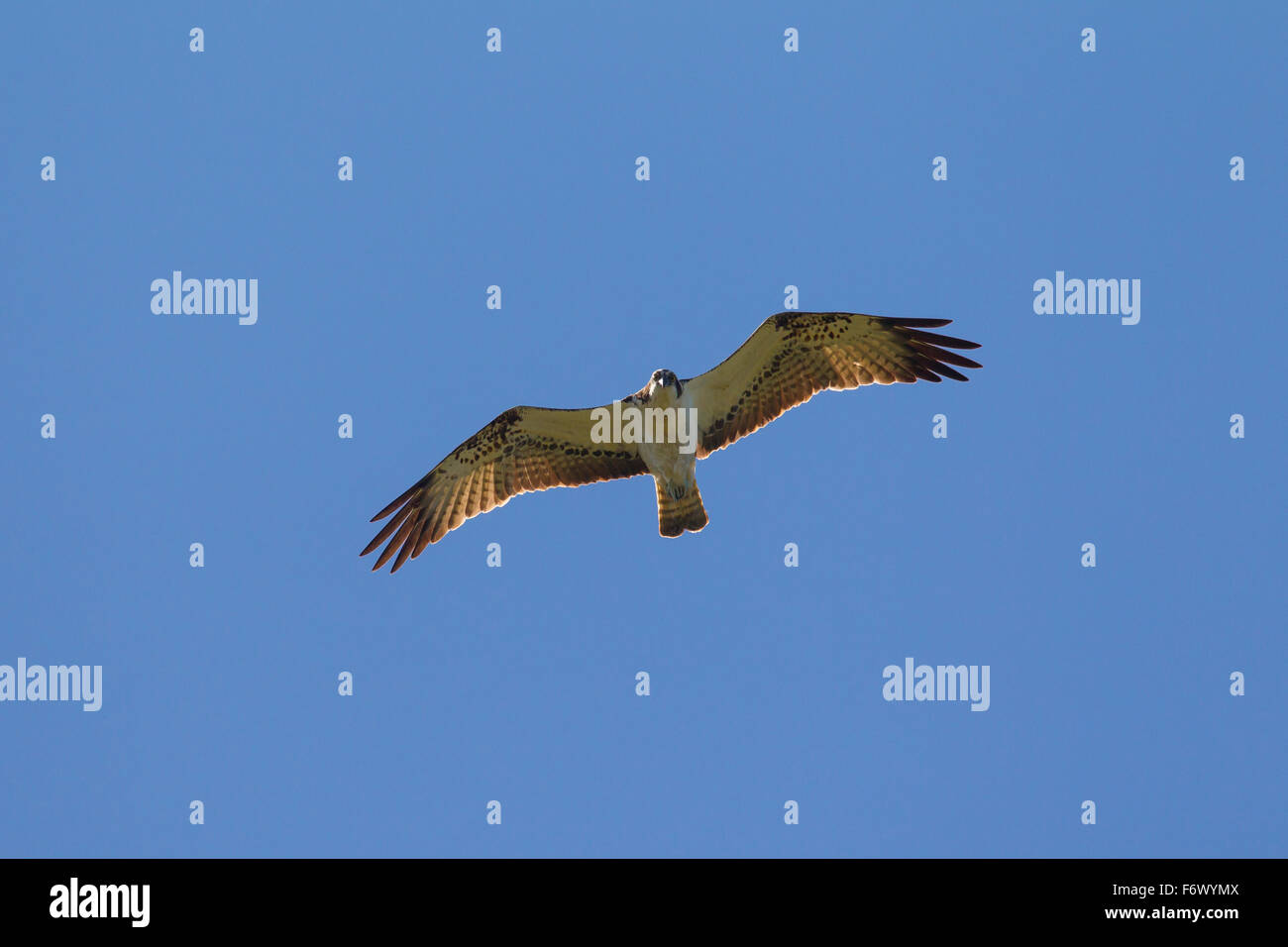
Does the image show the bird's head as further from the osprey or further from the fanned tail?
the fanned tail

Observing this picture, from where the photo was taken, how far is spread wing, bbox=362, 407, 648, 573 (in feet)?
54.6

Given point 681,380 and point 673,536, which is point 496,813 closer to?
point 673,536

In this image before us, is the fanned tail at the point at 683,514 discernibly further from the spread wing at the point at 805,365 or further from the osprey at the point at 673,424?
the spread wing at the point at 805,365

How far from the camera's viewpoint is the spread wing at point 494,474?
16656mm

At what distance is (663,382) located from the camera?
15.5 m

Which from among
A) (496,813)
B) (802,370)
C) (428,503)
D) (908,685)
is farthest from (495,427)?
(908,685)

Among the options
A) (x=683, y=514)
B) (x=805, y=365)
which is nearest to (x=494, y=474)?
(x=683, y=514)

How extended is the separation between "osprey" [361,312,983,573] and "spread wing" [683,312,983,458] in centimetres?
1

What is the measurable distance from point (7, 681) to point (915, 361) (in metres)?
12.4

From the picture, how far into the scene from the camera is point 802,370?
52.8 feet

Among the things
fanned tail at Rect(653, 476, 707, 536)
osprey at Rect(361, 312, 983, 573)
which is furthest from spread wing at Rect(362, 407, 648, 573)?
fanned tail at Rect(653, 476, 707, 536)

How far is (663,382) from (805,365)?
171 centimetres
